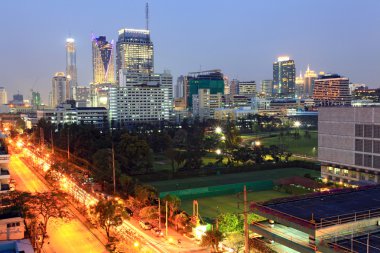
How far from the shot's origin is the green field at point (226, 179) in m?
39.8

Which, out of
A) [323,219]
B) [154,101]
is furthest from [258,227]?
[154,101]

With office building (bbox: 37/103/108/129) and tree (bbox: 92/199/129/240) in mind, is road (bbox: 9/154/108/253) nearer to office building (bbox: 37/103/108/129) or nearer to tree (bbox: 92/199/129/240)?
tree (bbox: 92/199/129/240)

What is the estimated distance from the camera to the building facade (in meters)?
34.7

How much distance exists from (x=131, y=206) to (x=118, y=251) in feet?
27.5

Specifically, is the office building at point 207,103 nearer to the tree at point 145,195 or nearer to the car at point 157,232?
the tree at point 145,195

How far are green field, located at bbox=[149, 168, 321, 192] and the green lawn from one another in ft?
43.0

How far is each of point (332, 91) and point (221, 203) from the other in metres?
163

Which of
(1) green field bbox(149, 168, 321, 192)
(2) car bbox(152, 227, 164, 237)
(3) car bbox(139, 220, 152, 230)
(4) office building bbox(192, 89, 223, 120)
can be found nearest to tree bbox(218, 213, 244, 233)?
(2) car bbox(152, 227, 164, 237)

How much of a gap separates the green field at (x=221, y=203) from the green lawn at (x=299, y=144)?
25.5 metres

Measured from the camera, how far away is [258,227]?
18125 mm

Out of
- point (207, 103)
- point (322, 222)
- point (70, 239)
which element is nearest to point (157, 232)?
point (70, 239)

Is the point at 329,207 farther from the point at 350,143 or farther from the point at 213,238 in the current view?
the point at 350,143

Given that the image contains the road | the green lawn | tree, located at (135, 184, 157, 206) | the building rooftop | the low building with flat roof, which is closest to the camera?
the low building with flat roof

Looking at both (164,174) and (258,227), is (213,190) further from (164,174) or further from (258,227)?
(258,227)
